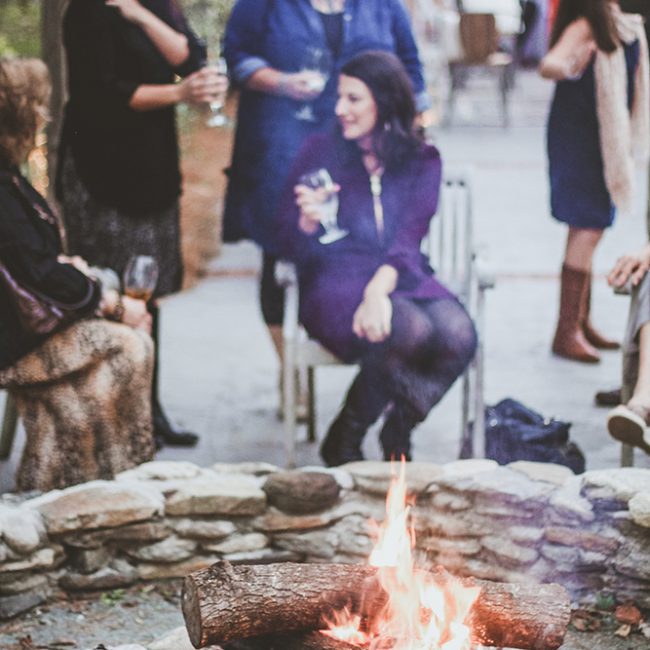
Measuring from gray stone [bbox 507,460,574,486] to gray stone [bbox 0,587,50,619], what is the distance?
1.37 meters

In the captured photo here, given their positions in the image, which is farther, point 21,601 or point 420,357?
point 420,357

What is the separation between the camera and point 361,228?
4328 millimetres

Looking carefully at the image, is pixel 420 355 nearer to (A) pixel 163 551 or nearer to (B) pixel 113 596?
(A) pixel 163 551

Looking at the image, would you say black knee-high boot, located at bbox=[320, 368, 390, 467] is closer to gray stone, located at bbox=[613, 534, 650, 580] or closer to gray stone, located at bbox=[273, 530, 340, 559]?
gray stone, located at bbox=[273, 530, 340, 559]

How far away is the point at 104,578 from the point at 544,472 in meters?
1.28

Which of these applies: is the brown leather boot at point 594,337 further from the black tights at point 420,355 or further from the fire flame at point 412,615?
the fire flame at point 412,615

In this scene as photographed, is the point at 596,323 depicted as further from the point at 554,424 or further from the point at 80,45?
the point at 80,45

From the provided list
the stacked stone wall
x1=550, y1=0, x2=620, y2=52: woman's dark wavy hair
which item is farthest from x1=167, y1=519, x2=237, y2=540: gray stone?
x1=550, y1=0, x2=620, y2=52: woman's dark wavy hair

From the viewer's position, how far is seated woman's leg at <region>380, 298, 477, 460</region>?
4.06 meters

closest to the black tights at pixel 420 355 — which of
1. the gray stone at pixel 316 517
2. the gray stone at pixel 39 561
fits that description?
the gray stone at pixel 316 517

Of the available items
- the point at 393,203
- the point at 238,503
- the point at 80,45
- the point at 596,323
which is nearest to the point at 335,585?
the point at 238,503

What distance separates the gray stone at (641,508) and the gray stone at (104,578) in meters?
1.39

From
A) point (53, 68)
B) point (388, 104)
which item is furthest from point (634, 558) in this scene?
point (53, 68)

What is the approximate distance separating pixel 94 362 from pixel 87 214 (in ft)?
2.47
